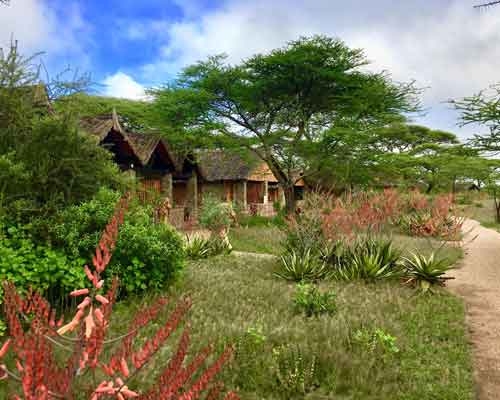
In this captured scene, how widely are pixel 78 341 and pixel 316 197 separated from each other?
9266 millimetres

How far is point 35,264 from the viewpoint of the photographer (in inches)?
211

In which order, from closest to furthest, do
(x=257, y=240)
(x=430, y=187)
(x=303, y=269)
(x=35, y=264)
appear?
1. (x=35, y=264)
2. (x=303, y=269)
3. (x=257, y=240)
4. (x=430, y=187)

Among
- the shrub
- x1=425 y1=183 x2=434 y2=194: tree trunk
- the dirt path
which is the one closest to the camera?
the dirt path

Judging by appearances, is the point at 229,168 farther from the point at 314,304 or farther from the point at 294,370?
the point at 294,370

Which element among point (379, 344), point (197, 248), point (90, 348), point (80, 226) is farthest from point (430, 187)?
point (90, 348)

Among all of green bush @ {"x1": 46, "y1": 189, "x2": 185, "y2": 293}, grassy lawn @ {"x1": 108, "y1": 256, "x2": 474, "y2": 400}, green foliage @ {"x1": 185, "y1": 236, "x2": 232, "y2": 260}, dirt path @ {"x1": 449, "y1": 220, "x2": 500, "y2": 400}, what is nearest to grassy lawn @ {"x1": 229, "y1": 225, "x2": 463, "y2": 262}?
dirt path @ {"x1": 449, "y1": 220, "x2": 500, "y2": 400}

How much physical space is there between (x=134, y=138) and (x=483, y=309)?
52.3 feet

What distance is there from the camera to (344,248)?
9.41 m

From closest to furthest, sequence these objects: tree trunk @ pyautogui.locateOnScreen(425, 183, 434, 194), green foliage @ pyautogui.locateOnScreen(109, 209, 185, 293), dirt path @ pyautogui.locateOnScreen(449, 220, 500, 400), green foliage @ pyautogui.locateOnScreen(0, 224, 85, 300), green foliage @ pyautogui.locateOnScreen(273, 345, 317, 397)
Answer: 1. green foliage @ pyautogui.locateOnScreen(273, 345, 317, 397)
2. dirt path @ pyautogui.locateOnScreen(449, 220, 500, 400)
3. green foliage @ pyautogui.locateOnScreen(0, 224, 85, 300)
4. green foliage @ pyautogui.locateOnScreen(109, 209, 185, 293)
5. tree trunk @ pyautogui.locateOnScreen(425, 183, 434, 194)

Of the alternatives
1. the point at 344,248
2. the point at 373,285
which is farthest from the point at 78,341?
the point at 344,248

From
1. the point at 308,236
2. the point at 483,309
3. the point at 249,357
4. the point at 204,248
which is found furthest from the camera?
the point at 204,248

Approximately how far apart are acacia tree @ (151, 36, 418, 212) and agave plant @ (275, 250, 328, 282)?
12.7 metres

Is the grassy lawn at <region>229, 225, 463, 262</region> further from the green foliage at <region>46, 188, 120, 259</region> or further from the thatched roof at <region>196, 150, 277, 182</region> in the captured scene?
the thatched roof at <region>196, 150, 277, 182</region>

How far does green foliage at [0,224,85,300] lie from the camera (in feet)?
16.8
